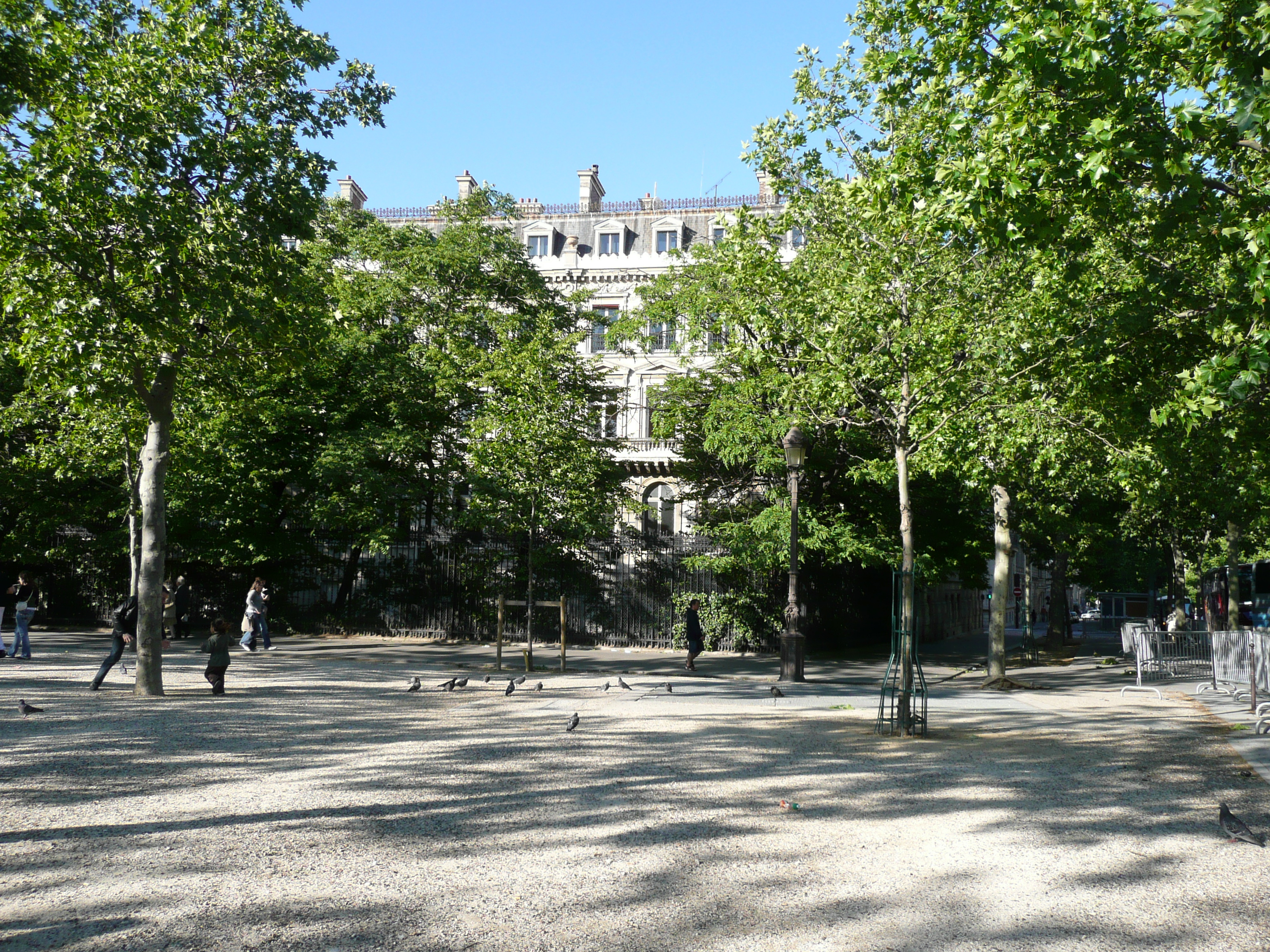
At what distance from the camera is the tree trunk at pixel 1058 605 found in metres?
34.1

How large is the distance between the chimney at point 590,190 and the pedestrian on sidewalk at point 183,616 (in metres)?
31.3

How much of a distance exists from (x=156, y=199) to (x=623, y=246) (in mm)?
37122

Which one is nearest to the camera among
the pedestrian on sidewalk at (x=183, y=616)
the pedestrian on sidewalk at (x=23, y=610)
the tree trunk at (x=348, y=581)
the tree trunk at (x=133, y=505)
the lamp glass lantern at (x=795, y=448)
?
the pedestrian on sidewalk at (x=23, y=610)

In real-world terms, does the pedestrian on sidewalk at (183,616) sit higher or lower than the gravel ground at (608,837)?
higher

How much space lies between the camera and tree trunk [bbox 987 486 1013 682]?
20.0m

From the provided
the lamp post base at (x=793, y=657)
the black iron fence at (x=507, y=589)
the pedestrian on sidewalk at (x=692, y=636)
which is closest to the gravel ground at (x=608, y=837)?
the lamp post base at (x=793, y=657)

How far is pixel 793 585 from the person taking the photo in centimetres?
1938

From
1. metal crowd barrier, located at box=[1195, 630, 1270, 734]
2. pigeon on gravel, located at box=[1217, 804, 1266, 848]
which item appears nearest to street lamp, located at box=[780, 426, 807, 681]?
metal crowd barrier, located at box=[1195, 630, 1270, 734]

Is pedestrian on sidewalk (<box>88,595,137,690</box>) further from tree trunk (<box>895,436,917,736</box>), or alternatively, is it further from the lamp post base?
the lamp post base

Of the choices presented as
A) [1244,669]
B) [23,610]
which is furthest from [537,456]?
[1244,669]

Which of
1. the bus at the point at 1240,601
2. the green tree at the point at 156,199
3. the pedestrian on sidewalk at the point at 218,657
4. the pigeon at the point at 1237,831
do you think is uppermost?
the green tree at the point at 156,199

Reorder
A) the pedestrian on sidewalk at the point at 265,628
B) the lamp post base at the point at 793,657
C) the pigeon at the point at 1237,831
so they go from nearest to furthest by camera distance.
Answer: the pigeon at the point at 1237,831 → the lamp post base at the point at 793,657 → the pedestrian on sidewalk at the point at 265,628

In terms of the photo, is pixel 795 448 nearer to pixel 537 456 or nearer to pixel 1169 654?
pixel 537 456

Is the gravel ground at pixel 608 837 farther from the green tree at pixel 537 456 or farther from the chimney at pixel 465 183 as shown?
the chimney at pixel 465 183
